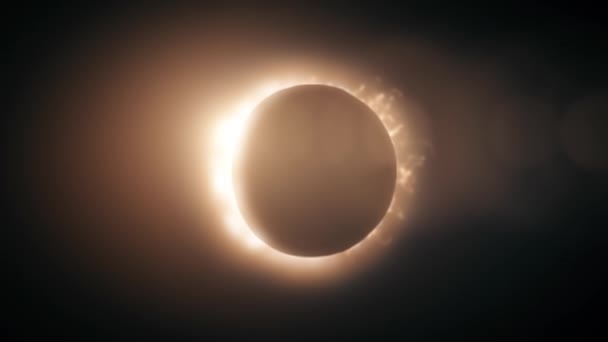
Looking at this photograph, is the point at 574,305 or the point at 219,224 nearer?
the point at 219,224

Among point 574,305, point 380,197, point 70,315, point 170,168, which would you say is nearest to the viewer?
point 380,197

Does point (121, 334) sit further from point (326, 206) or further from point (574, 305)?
point (574, 305)

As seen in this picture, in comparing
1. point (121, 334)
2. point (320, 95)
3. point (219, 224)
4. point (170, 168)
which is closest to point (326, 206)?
point (320, 95)

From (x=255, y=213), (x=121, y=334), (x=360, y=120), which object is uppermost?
(x=360, y=120)

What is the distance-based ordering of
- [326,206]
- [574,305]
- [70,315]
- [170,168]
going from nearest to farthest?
[326,206] → [170,168] → [70,315] → [574,305]

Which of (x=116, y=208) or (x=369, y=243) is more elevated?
(x=116, y=208)

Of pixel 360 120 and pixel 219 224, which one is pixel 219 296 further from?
pixel 360 120
